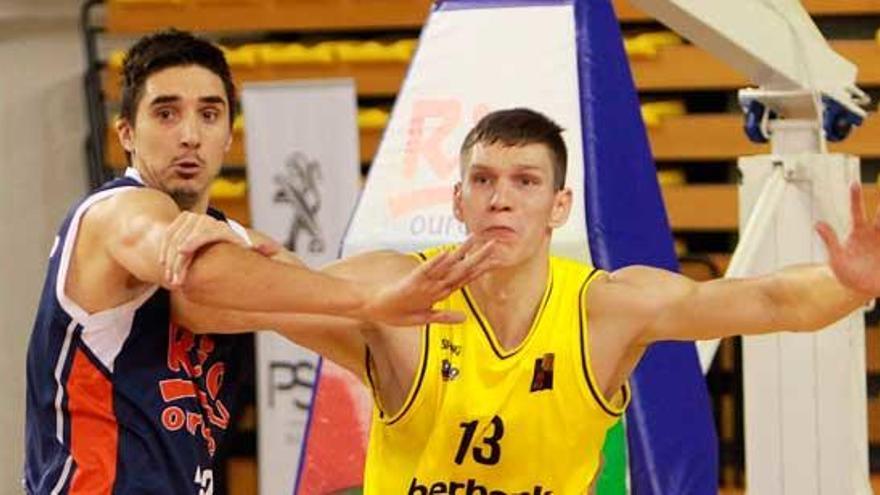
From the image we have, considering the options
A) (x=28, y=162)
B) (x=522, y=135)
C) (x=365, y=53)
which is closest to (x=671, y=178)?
Result: (x=365, y=53)

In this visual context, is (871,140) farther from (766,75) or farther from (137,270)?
(137,270)

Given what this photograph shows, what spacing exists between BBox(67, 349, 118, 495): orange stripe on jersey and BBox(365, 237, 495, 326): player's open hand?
0.59 m

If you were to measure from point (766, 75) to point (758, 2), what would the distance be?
0.82 ft

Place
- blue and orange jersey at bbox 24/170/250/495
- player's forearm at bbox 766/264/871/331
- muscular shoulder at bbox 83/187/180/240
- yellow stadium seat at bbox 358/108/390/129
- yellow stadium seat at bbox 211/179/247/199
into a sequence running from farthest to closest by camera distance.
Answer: yellow stadium seat at bbox 211/179/247/199
yellow stadium seat at bbox 358/108/390/129
player's forearm at bbox 766/264/871/331
blue and orange jersey at bbox 24/170/250/495
muscular shoulder at bbox 83/187/180/240

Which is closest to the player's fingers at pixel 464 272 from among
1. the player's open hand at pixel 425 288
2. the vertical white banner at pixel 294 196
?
the player's open hand at pixel 425 288

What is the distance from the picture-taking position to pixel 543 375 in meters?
4.18

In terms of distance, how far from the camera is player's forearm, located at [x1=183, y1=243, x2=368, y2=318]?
331 centimetres

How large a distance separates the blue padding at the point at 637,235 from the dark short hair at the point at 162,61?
1.84 m

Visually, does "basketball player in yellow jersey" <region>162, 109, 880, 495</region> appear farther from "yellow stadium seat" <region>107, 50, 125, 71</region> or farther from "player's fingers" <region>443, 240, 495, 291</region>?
"yellow stadium seat" <region>107, 50, 125, 71</region>

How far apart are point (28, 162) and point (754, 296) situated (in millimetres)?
5915

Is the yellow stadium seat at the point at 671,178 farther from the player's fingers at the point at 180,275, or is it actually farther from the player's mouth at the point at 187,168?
the player's fingers at the point at 180,275

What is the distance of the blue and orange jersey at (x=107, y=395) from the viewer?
363 cm

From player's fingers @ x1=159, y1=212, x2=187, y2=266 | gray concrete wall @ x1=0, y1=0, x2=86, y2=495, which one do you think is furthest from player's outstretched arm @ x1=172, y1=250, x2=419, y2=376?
gray concrete wall @ x1=0, y1=0, x2=86, y2=495

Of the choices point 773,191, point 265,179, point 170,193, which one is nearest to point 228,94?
point 170,193
